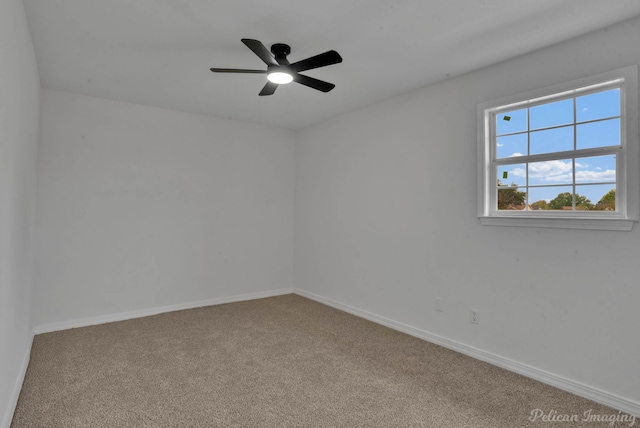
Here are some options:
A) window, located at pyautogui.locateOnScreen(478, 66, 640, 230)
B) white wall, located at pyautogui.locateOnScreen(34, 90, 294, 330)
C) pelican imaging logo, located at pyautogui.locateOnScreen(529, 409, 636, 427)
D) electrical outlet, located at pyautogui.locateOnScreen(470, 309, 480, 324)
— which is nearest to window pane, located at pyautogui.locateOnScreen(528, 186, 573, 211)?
window, located at pyautogui.locateOnScreen(478, 66, 640, 230)

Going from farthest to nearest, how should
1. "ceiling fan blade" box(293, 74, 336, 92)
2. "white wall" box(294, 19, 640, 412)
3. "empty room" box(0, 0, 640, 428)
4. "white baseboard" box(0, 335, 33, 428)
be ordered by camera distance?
1. "ceiling fan blade" box(293, 74, 336, 92)
2. "white wall" box(294, 19, 640, 412)
3. "empty room" box(0, 0, 640, 428)
4. "white baseboard" box(0, 335, 33, 428)

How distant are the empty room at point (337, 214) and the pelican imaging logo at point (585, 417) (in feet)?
0.05

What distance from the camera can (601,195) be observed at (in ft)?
8.00

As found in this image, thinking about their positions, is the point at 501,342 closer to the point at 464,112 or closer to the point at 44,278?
the point at 464,112

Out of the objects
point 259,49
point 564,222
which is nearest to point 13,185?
point 259,49

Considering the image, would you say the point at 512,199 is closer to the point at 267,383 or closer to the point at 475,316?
the point at 475,316

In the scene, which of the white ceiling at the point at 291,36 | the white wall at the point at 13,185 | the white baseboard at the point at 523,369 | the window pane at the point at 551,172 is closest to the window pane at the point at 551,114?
the window pane at the point at 551,172

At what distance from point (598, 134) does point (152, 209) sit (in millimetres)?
4327

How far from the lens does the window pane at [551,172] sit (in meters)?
2.59

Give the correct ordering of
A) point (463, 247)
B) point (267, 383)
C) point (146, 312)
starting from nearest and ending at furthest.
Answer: point (267, 383)
point (463, 247)
point (146, 312)

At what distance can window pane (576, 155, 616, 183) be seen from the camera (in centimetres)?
239

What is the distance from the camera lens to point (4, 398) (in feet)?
6.15

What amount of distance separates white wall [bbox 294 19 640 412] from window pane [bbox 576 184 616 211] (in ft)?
0.68

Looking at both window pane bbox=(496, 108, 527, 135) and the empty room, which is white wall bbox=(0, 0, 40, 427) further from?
window pane bbox=(496, 108, 527, 135)
